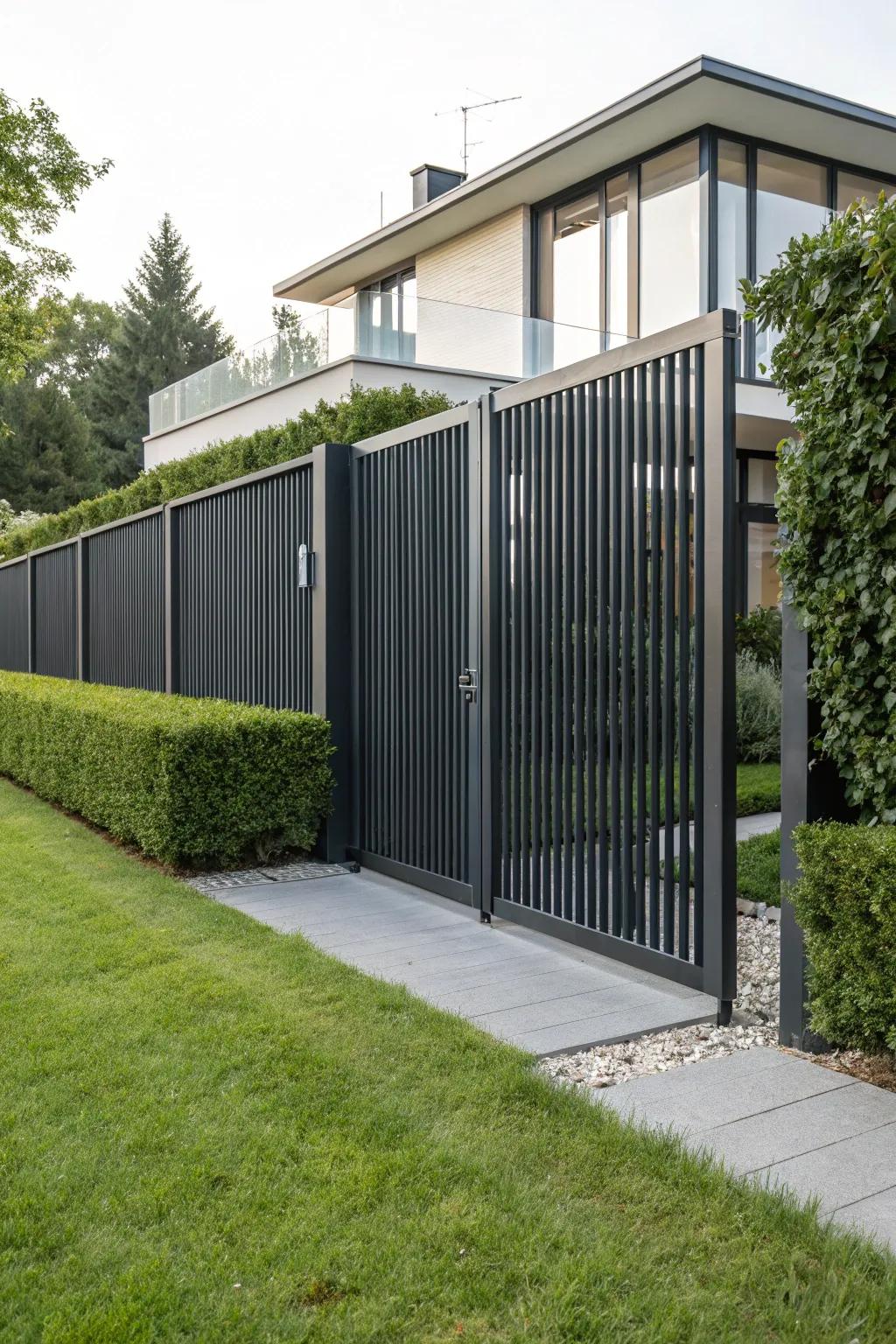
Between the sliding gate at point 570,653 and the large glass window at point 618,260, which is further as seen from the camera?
the large glass window at point 618,260

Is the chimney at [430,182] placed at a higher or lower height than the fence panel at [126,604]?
higher

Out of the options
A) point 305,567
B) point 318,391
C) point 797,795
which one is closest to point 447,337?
point 318,391

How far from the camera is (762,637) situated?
11.2 m

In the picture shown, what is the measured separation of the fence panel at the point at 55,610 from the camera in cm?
1300

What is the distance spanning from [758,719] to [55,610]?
907cm

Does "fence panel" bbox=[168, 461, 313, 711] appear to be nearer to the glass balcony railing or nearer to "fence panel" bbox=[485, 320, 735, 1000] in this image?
"fence panel" bbox=[485, 320, 735, 1000]

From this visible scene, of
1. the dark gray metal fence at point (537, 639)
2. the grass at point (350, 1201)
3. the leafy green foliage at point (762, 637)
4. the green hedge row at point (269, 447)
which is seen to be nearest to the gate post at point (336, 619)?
the dark gray metal fence at point (537, 639)

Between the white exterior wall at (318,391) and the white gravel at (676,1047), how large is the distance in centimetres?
975

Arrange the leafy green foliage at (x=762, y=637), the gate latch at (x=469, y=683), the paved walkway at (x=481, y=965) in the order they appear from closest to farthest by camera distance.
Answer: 1. the paved walkway at (x=481, y=965)
2. the gate latch at (x=469, y=683)
3. the leafy green foliage at (x=762, y=637)

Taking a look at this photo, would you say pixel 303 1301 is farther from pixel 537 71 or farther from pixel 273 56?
pixel 537 71

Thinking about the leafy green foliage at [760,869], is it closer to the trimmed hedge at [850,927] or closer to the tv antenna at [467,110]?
the trimmed hedge at [850,927]

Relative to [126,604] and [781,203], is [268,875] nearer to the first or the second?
[126,604]

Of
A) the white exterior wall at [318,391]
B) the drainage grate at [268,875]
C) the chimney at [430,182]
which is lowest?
the drainage grate at [268,875]

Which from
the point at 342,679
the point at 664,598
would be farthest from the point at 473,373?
the point at 664,598
